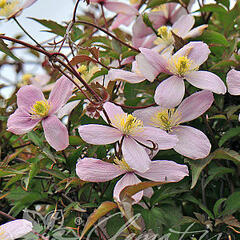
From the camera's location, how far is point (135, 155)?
397 millimetres

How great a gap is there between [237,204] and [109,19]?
1.59ft

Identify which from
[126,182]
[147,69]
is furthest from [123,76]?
[126,182]

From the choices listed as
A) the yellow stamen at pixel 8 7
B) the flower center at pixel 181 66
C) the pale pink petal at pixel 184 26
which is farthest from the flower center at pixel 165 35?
the yellow stamen at pixel 8 7

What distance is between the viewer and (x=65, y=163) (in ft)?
1.61

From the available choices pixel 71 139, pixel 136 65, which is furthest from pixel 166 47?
pixel 71 139

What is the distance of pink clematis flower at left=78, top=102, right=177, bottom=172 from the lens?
396mm

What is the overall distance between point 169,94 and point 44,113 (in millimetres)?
152

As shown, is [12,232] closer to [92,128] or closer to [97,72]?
[92,128]

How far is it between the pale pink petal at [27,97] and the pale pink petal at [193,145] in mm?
182

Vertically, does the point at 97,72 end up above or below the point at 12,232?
above

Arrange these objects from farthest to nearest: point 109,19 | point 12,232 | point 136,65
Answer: point 109,19 < point 136,65 < point 12,232

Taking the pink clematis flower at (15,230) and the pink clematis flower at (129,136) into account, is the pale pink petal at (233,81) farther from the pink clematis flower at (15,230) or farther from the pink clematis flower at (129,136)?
the pink clematis flower at (15,230)

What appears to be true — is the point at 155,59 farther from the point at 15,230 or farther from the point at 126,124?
the point at 15,230

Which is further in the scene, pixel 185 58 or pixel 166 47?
pixel 166 47
